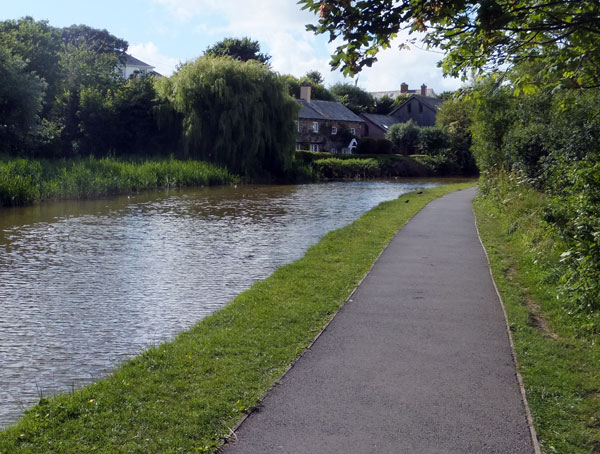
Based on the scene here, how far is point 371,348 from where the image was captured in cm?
733

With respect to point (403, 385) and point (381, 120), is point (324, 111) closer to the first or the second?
point (381, 120)

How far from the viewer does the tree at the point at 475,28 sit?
611 centimetres

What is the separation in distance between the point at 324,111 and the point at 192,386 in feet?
266

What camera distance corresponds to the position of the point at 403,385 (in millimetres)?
6184

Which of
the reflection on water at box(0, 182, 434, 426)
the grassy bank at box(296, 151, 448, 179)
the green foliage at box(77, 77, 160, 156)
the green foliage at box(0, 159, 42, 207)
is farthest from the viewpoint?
the grassy bank at box(296, 151, 448, 179)

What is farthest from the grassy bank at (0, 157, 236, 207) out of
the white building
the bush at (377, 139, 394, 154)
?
the white building

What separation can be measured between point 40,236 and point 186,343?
12.3 meters

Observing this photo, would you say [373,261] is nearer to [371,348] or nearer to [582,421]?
[371,348]

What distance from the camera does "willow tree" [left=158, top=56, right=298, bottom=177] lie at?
4300 cm

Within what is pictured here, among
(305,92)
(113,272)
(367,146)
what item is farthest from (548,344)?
(305,92)

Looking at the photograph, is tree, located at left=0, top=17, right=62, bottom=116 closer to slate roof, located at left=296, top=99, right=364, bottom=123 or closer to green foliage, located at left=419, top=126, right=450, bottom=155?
slate roof, located at left=296, top=99, right=364, bottom=123

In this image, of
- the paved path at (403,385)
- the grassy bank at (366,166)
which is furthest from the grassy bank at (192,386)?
the grassy bank at (366,166)

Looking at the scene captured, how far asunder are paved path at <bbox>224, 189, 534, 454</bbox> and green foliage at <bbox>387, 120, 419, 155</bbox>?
68.2 m

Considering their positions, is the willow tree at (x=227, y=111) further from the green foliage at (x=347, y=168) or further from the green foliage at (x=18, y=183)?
the green foliage at (x=18, y=183)
